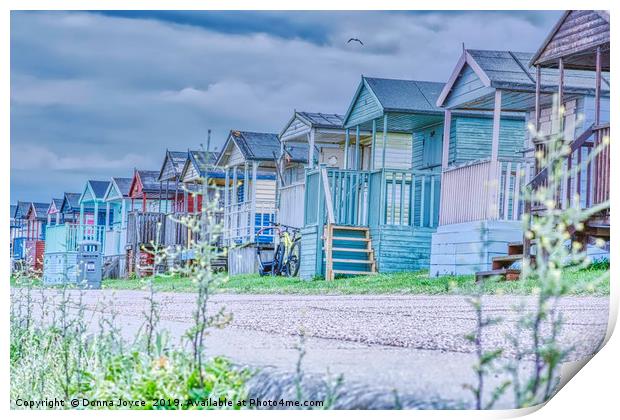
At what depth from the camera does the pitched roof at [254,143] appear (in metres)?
5.30

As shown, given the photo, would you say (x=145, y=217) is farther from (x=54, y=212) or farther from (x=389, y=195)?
(x=389, y=195)

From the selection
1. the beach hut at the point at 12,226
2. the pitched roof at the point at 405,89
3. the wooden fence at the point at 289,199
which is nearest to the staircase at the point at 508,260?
the pitched roof at the point at 405,89

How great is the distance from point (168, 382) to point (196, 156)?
996mm

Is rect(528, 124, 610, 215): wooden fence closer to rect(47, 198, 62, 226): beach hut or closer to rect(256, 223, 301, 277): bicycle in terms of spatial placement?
rect(256, 223, 301, 277): bicycle

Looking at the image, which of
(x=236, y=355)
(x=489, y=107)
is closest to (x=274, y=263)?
(x=489, y=107)

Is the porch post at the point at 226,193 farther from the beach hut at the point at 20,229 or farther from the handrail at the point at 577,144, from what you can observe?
the handrail at the point at 577,144

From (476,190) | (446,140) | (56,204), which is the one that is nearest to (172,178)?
(56,204)

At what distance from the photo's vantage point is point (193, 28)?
5047 millimetres

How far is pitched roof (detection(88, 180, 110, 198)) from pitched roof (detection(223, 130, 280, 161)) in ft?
1.89

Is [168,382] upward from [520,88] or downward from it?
downward

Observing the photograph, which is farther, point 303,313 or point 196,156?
point 303,313

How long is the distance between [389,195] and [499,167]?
9.49ft

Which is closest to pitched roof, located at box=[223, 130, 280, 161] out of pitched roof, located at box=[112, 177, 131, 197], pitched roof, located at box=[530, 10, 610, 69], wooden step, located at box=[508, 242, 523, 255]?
pitched roof, located at box=[112, 177, 131, 197]
